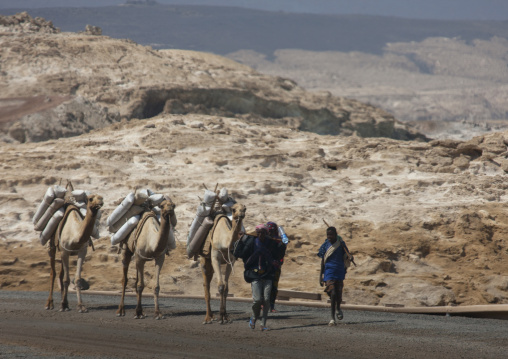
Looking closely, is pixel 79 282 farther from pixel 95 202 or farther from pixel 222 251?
pixel 222 251

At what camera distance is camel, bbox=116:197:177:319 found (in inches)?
623

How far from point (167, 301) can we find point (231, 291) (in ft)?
10.8

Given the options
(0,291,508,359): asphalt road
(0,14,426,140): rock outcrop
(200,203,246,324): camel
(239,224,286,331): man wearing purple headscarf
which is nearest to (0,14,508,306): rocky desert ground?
(0,14,426,140): rock outcrop

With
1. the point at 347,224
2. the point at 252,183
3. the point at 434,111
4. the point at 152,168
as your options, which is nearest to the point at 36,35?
the point at 152,168

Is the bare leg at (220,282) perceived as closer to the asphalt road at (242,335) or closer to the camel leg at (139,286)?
the asphalt road at (242,335)

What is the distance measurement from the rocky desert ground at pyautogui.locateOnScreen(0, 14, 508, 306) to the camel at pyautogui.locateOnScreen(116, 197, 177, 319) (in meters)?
6.16

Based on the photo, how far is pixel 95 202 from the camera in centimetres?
1670

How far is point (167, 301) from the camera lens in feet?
65.4

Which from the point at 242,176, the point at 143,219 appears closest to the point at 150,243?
the point at 143,219

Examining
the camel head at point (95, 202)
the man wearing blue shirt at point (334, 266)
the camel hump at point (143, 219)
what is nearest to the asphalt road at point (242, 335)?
the man wearing blue shirt at point (334, 266)

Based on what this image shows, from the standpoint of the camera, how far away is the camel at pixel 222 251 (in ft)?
49.9

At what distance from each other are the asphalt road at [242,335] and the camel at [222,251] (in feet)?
1.55

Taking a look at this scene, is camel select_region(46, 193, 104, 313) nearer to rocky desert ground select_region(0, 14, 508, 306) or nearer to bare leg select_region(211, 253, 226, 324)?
bare leg select_region(211, 253, 226, 324)

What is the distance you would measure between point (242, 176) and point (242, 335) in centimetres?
1665
